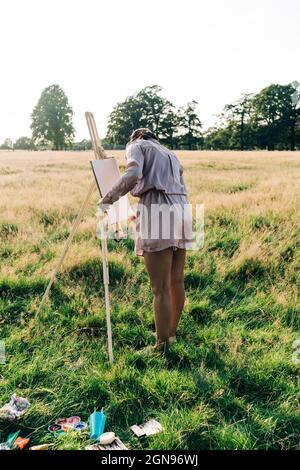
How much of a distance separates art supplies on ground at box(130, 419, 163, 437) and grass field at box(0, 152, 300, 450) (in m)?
0.05

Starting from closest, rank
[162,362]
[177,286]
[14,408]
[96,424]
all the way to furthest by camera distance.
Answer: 1. [96,424]
2. [14,408]
3. [162,362]
4. [177,286]

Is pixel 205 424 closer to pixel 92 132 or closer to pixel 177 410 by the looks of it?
pixel 177 410

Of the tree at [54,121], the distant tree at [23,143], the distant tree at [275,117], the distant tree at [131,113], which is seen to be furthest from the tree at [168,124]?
the distant tree at [23,143]

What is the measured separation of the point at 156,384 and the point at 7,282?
105 inches

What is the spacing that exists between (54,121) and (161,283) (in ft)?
187

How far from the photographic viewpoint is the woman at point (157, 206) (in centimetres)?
354

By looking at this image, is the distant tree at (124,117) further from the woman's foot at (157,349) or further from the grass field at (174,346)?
the woman's foot at (157,349)

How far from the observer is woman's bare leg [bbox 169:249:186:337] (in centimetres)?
396

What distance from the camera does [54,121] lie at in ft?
187

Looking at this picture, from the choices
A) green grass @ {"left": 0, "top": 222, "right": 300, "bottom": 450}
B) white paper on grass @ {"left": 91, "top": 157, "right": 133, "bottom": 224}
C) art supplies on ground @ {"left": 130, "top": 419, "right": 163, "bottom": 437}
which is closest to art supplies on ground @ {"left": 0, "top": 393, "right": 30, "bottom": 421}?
green grass @ {"left": 0, "top": 222, "right": 300, "bottom": 450}

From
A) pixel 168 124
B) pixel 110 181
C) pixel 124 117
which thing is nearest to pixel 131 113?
pixel 124 117

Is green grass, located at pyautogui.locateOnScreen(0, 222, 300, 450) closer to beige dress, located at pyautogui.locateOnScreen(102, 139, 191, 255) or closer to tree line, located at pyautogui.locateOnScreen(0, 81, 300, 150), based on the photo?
beige dress, located at pyautogui.locateOnScreen(102, 139, 191, 255)

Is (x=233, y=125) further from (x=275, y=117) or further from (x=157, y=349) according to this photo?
(x=157, y=349)

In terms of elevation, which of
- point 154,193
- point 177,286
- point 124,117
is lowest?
point 177,286
